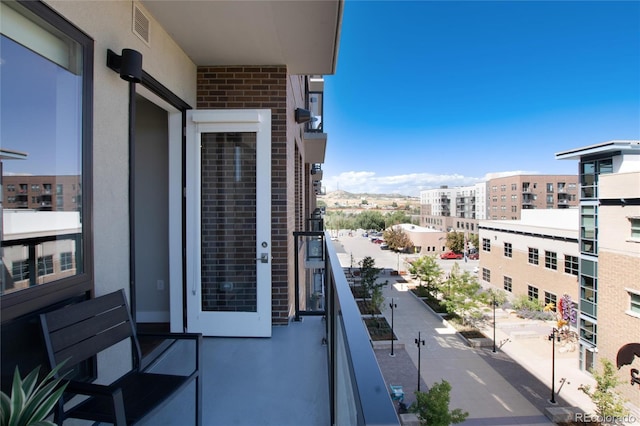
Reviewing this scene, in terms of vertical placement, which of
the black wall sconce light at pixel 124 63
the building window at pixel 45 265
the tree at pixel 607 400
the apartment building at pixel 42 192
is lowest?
the tree at pixel 607 400

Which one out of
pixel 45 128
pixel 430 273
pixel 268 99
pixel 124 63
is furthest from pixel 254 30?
pixel 430 273

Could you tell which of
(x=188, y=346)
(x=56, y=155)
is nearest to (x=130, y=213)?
(x=56, y=155)

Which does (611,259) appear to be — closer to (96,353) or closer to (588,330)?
(588,330)

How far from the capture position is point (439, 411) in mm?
7977

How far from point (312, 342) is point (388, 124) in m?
43.5

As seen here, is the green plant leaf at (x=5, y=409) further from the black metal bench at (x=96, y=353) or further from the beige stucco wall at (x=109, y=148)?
the beige stucco wall at (x=109, y=148)

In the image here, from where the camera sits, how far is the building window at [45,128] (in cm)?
122

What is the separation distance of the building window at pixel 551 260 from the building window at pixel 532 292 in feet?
6.16

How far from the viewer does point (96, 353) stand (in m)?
1.46

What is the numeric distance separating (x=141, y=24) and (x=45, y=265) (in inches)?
61.3

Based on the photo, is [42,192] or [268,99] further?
[268,99]

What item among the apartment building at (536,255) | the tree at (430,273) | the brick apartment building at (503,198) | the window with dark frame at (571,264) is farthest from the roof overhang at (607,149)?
the brick apartment building at (503,198)

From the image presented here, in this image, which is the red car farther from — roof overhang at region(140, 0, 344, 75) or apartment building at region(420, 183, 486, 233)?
roof overhang at region(140, 0, 344, 75)

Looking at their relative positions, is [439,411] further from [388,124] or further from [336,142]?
[336,142]
